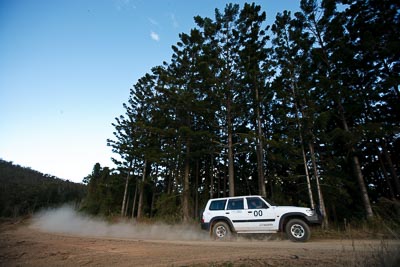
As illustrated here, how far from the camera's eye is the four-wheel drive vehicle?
24.8ft

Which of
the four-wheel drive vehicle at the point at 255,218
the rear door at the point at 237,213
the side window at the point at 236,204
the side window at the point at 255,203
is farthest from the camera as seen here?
the side window at the point at 236,204

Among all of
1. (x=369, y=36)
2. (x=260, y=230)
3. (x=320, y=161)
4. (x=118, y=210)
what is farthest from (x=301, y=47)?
(x=118, y=210)

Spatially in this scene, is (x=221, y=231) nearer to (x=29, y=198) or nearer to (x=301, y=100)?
(x=301, y=100)

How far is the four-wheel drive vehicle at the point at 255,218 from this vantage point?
24.8ft

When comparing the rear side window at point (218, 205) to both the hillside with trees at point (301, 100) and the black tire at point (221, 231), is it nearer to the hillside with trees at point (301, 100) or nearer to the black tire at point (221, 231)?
the black tire at point (221, 231)

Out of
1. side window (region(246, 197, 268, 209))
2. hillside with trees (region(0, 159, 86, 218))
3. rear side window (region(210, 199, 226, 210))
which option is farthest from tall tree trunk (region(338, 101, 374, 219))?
hillside with trees (region(0, 159, 86, 218))

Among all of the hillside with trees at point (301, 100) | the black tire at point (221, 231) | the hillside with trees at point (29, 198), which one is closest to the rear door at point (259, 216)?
the black tire at point (221, 231)

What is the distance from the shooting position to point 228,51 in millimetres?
15984

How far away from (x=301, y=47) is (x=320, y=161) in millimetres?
8836

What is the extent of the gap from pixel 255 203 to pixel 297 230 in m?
1.87

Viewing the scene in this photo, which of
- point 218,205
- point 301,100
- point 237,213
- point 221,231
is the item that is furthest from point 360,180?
point 221,231

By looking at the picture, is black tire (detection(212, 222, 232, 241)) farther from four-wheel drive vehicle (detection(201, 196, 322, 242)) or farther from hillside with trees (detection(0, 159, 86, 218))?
hillside with trees (detection(0, 159, 86, 218))

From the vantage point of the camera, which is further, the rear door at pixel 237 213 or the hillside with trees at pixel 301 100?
the hillside with trees at pixel 301 100

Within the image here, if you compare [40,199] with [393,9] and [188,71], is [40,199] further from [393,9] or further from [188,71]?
[393,9]
